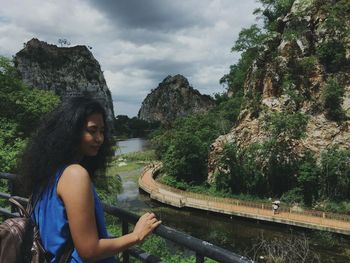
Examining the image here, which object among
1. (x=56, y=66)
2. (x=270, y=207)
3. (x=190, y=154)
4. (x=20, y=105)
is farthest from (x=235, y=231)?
(x=56, y=66)

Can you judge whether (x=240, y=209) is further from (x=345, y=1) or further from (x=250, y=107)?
(x=345, y=1)

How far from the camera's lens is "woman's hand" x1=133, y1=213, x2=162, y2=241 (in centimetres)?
259

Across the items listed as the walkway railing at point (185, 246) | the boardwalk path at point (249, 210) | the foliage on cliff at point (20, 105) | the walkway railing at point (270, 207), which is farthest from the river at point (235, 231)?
the walkway railing at point (185, 246)

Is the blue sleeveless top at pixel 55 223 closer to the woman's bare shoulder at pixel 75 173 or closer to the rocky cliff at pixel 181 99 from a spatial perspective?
the woman's bare shoulder at pixel 75 173

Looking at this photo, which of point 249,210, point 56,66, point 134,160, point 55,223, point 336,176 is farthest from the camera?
point 56,66

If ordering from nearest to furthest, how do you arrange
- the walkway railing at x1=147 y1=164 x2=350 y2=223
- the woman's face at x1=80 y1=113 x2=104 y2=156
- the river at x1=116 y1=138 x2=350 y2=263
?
the woman's face at x1=80 y1=113 x2=104 y2=156 → the river at x1=116 y1=138 x2=350 y2=263 → the walkway railing at x1=147 y1=164 x2=350 y2=223

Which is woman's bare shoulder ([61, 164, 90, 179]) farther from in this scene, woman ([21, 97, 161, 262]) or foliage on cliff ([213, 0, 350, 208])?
foliage on cliff ([213, 0, 350, 208])

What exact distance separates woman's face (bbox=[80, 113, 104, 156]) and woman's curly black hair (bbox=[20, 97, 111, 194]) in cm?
3

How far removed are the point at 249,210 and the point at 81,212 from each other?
110 ft

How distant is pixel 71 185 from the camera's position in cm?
231

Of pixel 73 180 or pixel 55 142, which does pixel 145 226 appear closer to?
pixel 73 180

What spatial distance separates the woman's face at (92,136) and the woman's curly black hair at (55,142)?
3 centimetres

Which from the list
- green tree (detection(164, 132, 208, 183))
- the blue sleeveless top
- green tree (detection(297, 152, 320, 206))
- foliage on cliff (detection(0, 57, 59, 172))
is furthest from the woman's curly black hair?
green tree (detection(164, 132, 208, 183))

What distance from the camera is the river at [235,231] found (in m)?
26.8
